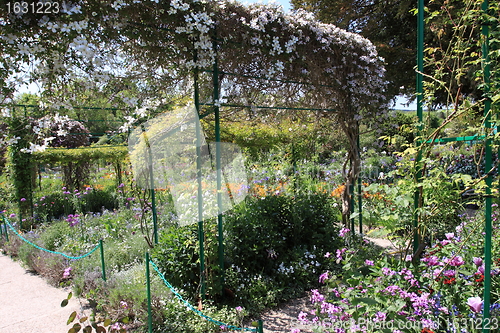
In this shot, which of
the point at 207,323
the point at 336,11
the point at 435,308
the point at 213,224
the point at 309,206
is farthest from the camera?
the point at 336,11

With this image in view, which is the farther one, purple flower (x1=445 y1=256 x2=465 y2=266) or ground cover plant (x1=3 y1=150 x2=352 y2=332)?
ground cover plant (x1=3 y1=150 x2=352 y2=332)

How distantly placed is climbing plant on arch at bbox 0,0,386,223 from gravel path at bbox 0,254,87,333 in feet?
6.28

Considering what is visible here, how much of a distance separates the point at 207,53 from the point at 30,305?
297 centimetres

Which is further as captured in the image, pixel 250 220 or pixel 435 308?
pixel 250 220

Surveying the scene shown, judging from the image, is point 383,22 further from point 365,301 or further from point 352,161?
point 365,301

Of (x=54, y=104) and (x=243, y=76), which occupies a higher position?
(x=243, y=76)

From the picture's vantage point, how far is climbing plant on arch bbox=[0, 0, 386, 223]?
226 centimetres

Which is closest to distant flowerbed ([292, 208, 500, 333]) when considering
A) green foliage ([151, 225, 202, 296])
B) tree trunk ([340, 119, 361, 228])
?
green foliage ([151, 225, 202, 296])

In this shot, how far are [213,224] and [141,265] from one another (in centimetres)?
97

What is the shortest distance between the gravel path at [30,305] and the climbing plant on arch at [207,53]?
1.91m

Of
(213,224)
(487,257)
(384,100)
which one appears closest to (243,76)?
(213,224)

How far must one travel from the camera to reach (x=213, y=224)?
10.3 ft

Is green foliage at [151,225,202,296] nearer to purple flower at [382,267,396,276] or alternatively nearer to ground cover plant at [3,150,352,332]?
ground cover plant at [3,150,352,332]

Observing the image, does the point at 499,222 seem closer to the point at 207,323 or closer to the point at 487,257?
the point at 487,257
